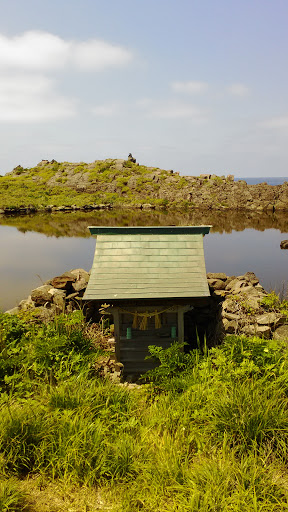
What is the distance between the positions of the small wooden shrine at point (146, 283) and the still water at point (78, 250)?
502cm

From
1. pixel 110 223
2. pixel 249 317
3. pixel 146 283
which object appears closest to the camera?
pixel 146 283

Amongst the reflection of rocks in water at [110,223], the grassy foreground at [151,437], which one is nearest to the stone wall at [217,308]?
the grassy foreground at [151,437]

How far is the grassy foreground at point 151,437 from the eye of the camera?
4.09m

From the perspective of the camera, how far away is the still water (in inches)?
792

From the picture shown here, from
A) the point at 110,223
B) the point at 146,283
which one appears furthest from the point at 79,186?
the point at 146,283

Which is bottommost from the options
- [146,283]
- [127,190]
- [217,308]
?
[217,308]

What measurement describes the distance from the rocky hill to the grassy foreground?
55.4 meters

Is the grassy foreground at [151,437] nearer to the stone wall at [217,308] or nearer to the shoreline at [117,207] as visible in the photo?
the stone wall at [217,308]

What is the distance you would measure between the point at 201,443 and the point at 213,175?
254 ft

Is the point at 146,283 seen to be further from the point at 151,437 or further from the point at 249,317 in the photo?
the point at 151,437

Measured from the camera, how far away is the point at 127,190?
7275cm

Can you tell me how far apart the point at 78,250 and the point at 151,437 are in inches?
961

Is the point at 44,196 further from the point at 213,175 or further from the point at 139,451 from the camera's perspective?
the point at 139,451

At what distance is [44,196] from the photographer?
68.8 metres
